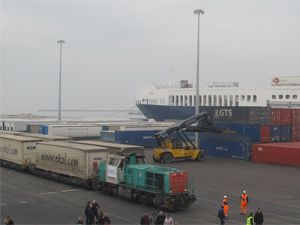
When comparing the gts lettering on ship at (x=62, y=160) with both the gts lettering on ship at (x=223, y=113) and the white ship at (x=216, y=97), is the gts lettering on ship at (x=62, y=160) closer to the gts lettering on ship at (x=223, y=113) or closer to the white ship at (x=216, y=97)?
the gts lettering on ship at (x=223, y=113)

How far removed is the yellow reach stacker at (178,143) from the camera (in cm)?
4125

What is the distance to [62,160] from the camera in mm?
29312

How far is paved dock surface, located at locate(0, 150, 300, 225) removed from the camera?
2011 centimetres

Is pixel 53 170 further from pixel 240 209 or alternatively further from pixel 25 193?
pixel 240 209

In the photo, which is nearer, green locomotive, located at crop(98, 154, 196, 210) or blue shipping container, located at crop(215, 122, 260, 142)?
green locomotive, located at crop(98, 154, 196, 210)

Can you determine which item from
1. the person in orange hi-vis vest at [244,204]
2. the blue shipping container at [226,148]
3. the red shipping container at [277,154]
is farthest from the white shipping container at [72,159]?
the blue shipping container at [226,148]

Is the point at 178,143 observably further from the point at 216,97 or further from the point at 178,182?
the point at 216,97

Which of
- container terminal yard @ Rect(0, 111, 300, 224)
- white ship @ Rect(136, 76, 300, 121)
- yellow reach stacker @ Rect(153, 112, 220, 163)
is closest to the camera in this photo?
container terminal yard @ Rect(0, 111, 300, 224)

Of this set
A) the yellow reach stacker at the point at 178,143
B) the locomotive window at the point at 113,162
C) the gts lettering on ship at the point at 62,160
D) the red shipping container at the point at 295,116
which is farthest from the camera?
the red shipping container at the point at 295,116

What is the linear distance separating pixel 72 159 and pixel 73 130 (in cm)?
3863

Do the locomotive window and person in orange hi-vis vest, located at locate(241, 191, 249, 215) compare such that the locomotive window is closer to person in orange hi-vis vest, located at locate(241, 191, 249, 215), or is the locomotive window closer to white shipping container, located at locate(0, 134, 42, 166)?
person in orange hi-vis vest, located at locate(241, 191, 249, 215)

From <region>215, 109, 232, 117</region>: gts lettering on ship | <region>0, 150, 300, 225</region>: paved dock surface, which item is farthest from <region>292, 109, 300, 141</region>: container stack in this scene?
<region>0, 150, 300, 225</region>: paved dock surface

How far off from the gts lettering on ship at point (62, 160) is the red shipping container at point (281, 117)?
82.1 ft

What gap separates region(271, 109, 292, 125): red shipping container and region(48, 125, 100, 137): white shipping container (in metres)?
30.2
